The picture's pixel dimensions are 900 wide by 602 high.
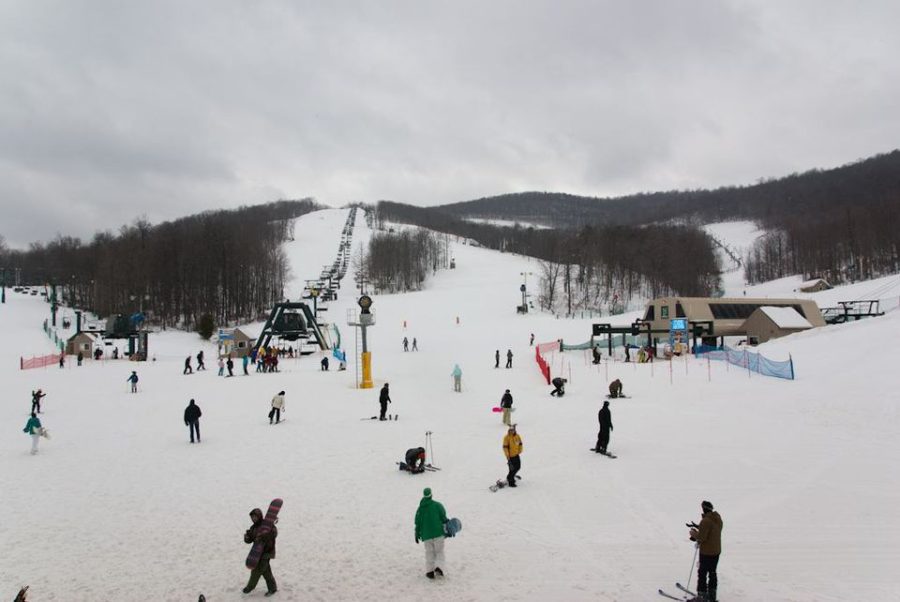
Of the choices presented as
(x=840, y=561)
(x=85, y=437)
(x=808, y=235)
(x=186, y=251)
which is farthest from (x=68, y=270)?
(x=808, y=235)

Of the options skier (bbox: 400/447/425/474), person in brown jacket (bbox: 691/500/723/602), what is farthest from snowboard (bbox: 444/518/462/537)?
skier (bbox: 400/447/425/474)

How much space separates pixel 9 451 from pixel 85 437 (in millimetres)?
1998

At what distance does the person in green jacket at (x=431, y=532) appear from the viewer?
7.68 m

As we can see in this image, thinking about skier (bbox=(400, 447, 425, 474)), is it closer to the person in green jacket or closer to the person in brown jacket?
the person in green jacket

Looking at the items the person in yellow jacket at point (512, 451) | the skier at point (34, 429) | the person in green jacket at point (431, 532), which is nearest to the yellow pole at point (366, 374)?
the skier at point (34, 429)

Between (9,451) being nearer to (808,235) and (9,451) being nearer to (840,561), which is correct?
(840,561)

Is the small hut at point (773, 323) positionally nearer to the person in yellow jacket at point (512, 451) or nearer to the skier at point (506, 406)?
the skier at point (506, 406)

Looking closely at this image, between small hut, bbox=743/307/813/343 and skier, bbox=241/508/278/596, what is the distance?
40.4 meters

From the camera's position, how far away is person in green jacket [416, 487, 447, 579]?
768 cm

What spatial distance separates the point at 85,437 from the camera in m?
17.2

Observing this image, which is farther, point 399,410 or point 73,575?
point 399,410

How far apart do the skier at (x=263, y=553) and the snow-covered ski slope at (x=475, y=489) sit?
20 cm

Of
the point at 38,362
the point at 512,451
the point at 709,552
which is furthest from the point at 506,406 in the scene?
the point at 38,362

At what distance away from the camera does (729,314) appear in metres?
44.2
